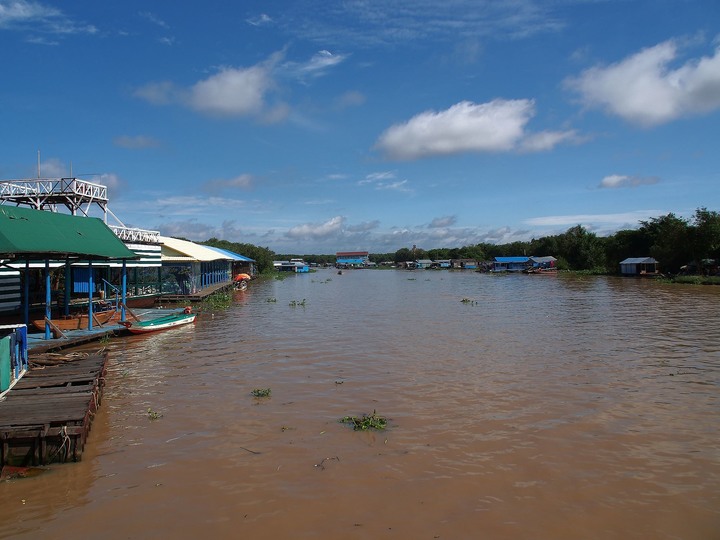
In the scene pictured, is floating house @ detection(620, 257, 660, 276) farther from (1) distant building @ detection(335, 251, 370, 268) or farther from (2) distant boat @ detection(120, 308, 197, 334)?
(1) distant building @ detection(335, 251, 370, 268)

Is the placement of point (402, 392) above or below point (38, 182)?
below

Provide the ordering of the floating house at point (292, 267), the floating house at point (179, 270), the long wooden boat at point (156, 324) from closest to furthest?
the long wooden boat at point (156, 324)
the floating house at point (179, 270)
the floating house at point (292, 267)

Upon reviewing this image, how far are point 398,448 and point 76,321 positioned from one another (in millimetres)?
13891

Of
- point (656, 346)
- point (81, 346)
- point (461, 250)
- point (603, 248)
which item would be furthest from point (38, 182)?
point (461, 250)

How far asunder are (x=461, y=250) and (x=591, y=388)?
130706 mm

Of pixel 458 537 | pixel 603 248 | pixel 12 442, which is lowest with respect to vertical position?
pixel 458 537

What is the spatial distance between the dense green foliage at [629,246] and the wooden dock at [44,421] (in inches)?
2169

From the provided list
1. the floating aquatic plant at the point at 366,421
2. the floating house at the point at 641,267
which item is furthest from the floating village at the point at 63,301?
the floating house at the point at 641,267

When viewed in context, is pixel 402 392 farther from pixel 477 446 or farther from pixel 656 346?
pixel 656 346

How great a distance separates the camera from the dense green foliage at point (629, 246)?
48.8 meters

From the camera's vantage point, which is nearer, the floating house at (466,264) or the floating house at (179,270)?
the floating house at (179,270)

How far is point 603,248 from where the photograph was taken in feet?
237

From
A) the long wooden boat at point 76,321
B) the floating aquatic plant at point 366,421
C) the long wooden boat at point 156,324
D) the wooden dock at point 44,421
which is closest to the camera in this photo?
the wooden dock at point 44,421

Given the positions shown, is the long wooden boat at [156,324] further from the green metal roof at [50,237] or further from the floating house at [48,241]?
the green metal roof at [50,237]
